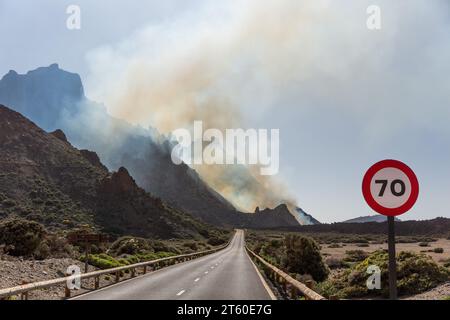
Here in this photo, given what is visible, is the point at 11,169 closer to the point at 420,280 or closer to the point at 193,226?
the point at 193,226

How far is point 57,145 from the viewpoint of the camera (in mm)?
110000

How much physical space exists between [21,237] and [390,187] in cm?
2953

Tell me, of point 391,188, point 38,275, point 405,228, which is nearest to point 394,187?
point 391,188

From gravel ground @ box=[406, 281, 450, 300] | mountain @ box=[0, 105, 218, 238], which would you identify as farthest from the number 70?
mountain @ box=[0, 105, 218, 238]

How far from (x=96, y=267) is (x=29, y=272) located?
744 cm

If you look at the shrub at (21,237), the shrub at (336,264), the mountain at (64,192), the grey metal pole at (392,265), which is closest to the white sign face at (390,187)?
the grey metal pole at (392,265)

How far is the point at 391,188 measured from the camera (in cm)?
620

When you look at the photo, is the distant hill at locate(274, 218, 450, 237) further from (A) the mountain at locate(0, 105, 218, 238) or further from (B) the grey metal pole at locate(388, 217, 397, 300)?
(B) the grey metal pole at locate(388, 217, 397, 300)

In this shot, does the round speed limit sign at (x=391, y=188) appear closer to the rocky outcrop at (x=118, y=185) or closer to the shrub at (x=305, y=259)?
the shrub at (x=305, y=259)

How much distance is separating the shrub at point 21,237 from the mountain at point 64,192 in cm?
4164

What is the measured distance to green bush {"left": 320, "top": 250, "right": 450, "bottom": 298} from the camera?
19531 millimetres

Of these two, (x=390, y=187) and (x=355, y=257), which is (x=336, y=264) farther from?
(x=390, y=187)

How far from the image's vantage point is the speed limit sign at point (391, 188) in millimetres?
6117
